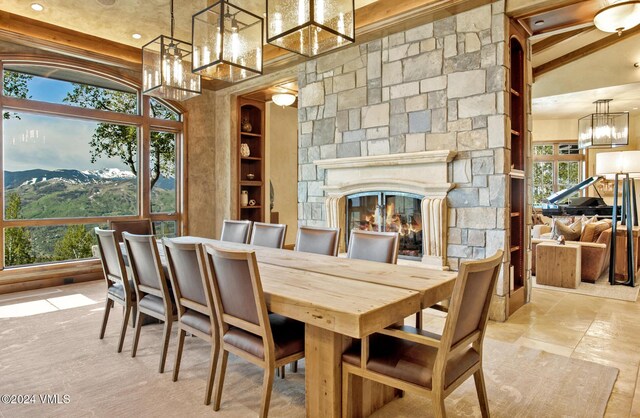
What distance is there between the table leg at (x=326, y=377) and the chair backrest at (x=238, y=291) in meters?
0.21

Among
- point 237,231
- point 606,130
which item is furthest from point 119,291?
point 606,130

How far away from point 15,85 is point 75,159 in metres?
1.08

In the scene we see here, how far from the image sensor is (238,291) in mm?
1945

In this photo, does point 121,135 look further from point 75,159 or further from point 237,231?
point 237,231

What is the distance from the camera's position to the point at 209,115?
667cm

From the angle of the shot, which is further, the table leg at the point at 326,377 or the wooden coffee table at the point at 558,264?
the wooden coffee table at the point at 558,264

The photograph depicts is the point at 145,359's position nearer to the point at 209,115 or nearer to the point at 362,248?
the point at 362,248

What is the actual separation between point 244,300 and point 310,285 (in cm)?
35

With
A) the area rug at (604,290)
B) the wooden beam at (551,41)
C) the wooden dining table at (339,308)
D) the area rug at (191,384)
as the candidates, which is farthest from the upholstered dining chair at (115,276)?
the wooden beam at (551,41)

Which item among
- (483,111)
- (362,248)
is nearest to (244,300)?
(362,248)

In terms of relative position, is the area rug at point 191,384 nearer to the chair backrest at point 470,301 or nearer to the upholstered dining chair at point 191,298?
the upholstered dining chair at point 191,298

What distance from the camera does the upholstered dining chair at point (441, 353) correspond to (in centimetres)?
157

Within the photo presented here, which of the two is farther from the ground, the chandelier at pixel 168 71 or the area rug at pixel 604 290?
the chandelier at pixel 168 71

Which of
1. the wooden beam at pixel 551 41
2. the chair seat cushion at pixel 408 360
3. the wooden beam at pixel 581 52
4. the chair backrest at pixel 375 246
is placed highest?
the wooden beam at pixel 581 52
